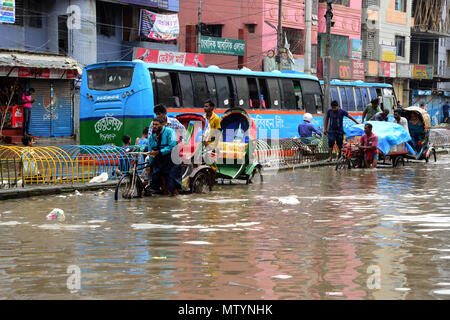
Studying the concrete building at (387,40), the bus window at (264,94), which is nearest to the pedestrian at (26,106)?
the bus window at (264,94)

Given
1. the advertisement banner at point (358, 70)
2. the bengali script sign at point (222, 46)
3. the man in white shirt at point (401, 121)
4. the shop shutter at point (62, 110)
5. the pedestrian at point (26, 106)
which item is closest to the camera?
the man in white shirt at point (401, 121)

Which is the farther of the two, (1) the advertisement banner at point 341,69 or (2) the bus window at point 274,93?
(1) the advertisement banner at point 341,69

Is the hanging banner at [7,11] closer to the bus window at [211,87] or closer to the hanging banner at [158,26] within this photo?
the hanging banner at [158,26]

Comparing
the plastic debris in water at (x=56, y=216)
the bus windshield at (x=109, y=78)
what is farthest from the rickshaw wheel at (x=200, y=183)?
the bus windshield at (x=109, y=78)

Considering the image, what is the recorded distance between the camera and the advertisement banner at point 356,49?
5281 cm

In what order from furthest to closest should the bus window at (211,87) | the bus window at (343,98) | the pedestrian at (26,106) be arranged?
1. the bus window at (343,98)
2. the pedestrian at (26,106)
3. the bus window at (211,87)

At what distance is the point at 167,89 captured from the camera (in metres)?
23.2

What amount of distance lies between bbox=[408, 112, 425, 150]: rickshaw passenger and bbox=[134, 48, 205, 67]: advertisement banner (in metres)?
13.8

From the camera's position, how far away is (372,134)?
860 inches

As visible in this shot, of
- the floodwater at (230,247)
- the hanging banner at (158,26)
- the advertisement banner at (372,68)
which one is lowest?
the floodwater at (230,247)

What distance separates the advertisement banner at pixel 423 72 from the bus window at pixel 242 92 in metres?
33.8

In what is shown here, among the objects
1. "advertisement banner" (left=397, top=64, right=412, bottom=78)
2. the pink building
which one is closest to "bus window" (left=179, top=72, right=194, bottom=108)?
the pink building

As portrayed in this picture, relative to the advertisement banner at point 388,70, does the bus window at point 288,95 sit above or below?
below
